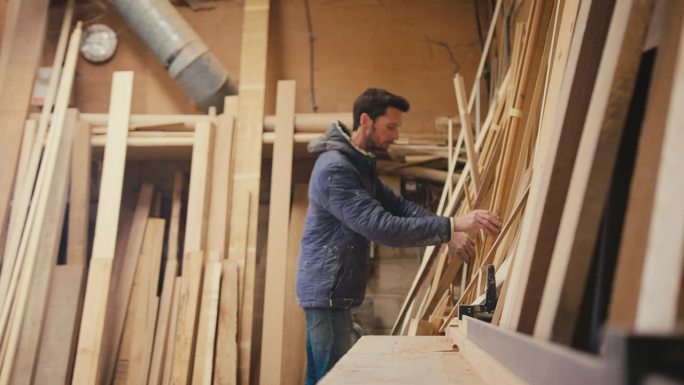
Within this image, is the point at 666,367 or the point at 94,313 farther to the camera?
the point at 94,313

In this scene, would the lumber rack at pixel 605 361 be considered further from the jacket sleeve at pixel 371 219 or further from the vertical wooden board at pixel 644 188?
the jacket sleeve at pixel 371 219

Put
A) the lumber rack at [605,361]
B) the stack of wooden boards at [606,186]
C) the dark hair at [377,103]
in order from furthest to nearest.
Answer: the dark hair at [377,103]
the stack of wooden boards at [606,186]
the lumber rack at [605,361]

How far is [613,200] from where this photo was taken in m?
0.73

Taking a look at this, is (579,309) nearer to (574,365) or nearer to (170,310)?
(574,365)

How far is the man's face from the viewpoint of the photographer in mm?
2322

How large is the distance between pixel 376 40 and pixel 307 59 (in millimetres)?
457

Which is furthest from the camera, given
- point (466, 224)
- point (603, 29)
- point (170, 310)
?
point (170, 310)

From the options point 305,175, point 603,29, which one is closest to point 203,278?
point 305,175

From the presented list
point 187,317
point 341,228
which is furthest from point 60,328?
point 341,228

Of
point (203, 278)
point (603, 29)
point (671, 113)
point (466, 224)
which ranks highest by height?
point (603, 29)

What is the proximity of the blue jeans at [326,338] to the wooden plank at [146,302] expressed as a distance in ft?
3.47

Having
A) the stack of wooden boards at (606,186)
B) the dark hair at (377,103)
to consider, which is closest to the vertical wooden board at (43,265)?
the dark hair at (377,103)

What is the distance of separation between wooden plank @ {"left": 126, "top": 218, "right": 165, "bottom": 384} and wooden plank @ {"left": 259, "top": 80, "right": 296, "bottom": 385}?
0.67m

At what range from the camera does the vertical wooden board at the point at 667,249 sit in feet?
1.44
